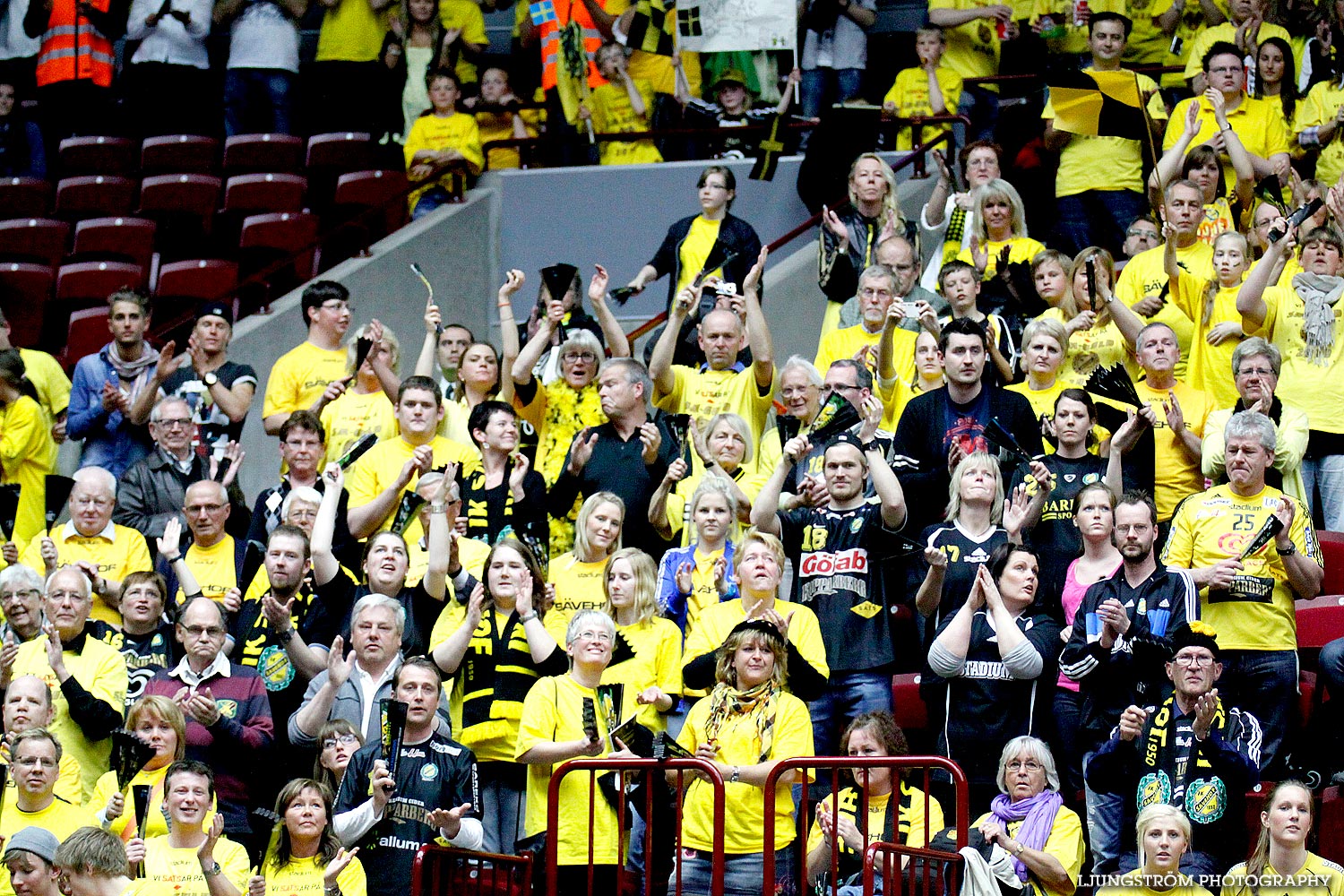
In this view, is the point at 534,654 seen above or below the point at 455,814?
above

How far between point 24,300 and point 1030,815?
793 cm

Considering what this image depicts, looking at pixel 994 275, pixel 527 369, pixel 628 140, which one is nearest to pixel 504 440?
pixel 527 369

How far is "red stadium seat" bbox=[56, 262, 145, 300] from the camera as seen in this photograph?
42.8 ft

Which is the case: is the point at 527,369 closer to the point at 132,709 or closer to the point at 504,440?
the point at 504,440

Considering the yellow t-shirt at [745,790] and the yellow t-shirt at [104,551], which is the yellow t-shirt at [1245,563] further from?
the yellow t-shirt at [104,551]

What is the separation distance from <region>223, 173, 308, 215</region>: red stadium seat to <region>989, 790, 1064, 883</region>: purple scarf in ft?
25.8

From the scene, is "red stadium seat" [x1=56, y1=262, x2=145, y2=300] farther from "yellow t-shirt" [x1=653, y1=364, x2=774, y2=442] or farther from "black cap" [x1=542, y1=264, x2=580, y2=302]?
"yellow t-shirt" [x1=653, y1=364, x2=774, y2=442]

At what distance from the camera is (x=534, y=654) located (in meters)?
8.39

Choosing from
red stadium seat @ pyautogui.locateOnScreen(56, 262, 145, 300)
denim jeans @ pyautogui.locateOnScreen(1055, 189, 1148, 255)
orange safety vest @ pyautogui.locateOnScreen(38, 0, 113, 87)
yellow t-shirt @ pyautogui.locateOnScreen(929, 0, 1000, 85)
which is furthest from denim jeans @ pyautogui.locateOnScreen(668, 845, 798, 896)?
orange safety vest @ pyautogui.locateOnScreen(38, 0, 113, 87)

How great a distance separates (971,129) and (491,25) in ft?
15.0

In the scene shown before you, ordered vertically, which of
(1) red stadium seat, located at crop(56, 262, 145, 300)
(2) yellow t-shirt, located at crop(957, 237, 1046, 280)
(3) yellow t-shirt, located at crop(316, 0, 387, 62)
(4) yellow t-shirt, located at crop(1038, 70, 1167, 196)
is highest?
(3) yellow t-shirt, located at crop(316, 0, 387, 62)

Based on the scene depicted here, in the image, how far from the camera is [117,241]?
13586 mm

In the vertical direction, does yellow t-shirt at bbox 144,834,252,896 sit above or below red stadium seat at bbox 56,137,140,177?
below

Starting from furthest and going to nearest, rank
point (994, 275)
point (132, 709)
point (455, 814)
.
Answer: point (994, 275), point (132, 709), point (455, 814)
